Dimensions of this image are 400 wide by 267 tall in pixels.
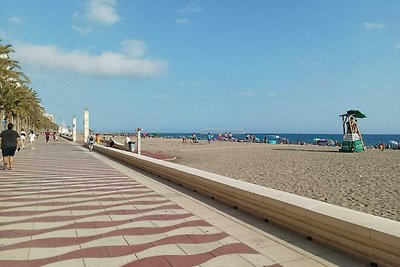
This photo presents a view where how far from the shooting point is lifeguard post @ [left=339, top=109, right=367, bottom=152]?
25.8 metres

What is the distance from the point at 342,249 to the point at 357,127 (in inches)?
1006

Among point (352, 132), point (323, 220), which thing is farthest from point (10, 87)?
point (323, 220)

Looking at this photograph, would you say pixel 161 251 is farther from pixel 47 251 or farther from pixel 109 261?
pixel 47 251

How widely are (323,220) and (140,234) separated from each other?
2234 millimetres

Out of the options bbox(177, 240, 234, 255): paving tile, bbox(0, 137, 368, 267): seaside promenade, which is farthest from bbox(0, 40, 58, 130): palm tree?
bbox(177, 240, 234, 255): paving tile

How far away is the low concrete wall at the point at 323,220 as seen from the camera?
Answer: 3105 millimetres

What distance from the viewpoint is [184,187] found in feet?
25.4

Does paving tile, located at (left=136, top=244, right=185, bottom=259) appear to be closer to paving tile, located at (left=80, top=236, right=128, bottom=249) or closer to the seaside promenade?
the seaside promenade

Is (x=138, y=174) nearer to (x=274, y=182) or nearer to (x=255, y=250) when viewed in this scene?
(x=274, y=182)

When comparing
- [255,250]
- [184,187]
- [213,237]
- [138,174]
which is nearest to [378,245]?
[255,250]

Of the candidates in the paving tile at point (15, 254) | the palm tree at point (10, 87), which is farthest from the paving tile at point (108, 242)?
the palm tree at point (10, 87)

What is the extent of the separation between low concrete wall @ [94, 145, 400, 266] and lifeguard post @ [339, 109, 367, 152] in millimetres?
22521

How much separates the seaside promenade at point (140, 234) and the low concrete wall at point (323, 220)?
129mm

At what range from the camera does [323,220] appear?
3768mm
